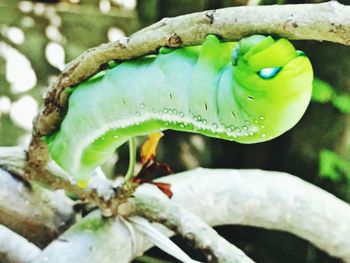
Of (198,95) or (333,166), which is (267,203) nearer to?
(333,166)

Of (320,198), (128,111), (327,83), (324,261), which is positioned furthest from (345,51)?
(128,111)

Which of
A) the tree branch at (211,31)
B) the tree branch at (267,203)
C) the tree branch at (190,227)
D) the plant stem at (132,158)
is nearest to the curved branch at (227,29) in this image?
the tree branch at (211,31)

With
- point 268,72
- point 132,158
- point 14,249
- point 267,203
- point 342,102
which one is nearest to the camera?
point 268,72

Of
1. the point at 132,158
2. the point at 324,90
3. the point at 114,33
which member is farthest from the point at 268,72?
the point at 114,33

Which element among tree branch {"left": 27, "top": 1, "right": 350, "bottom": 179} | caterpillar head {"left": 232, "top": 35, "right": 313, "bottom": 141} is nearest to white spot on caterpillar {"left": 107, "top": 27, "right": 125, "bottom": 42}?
tree branch {"left": 27, "top": 1, "right": 350, "bottom": 179}

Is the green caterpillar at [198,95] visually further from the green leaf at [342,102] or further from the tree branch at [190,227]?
the green leaf at [342,102]

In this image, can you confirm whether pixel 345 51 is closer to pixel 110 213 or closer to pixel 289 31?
pixel 110 213

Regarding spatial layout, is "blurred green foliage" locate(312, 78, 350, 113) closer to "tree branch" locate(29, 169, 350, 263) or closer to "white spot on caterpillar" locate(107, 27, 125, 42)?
"tree branch" locate(29, 169, 350, 263)
